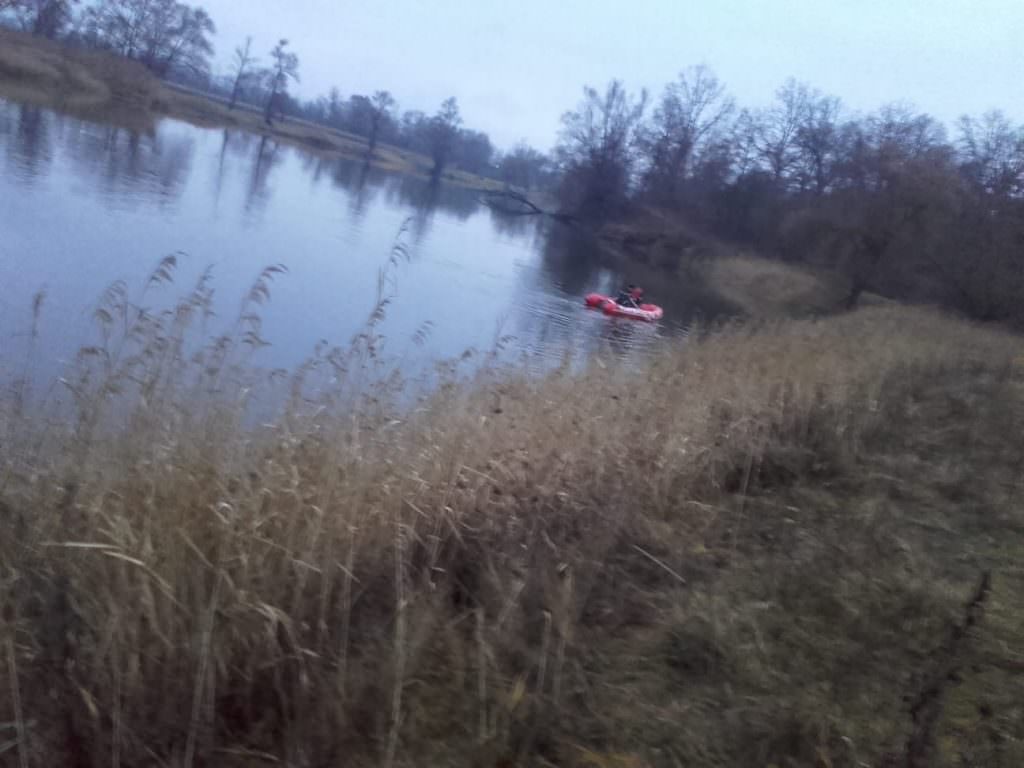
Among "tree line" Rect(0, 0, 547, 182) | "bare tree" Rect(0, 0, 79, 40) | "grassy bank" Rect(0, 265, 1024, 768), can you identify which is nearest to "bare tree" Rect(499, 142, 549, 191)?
"tree line" Rect(0, 0, 547, 182)

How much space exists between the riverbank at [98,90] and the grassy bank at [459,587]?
3988 cm

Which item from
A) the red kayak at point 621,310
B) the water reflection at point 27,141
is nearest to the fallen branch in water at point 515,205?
the water reflection at point 27,141

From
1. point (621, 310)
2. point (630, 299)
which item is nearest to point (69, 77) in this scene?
point (630, 299)

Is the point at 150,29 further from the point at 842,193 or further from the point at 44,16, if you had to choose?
the point at 842,193

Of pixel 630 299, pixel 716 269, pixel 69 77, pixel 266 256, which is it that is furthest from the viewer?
pixel 716 269

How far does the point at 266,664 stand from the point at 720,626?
2.01m

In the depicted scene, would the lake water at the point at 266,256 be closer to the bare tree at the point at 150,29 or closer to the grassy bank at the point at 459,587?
the grassy bank at the point at 459,587

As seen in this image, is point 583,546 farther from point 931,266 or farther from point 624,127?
point 624,127

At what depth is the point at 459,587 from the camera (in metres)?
4.58

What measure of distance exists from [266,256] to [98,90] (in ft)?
122

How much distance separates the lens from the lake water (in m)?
11.7

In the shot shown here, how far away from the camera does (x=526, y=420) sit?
6258 millimetres

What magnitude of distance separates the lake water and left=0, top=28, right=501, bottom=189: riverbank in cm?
445

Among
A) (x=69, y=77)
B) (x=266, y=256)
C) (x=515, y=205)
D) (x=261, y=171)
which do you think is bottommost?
(x=266, y=256)
